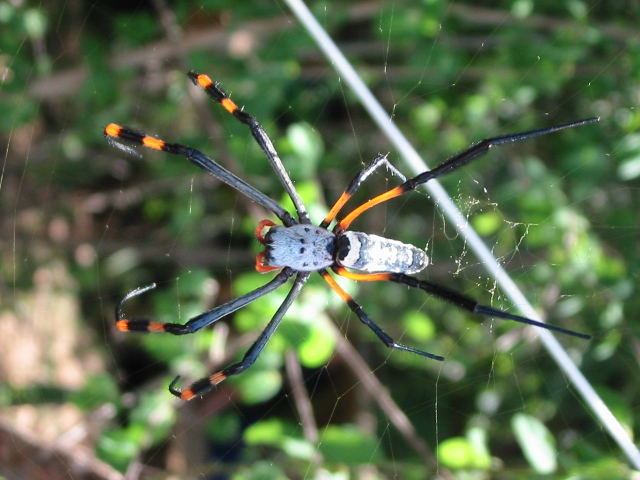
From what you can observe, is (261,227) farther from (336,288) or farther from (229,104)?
(229,104)

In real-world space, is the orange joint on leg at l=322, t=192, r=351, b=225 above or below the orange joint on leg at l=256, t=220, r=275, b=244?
above

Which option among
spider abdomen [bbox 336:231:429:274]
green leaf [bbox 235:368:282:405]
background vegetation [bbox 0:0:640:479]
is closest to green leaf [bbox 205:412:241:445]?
Result: background vegetation [bbox 0:0:640:479]

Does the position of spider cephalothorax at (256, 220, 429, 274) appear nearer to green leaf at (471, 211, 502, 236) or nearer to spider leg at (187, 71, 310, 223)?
spider leg at (187, 71, 310, 223)

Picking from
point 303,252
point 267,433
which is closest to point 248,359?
point 267,433

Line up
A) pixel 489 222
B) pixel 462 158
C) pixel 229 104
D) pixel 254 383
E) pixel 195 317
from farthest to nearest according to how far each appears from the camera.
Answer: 1. pixel 489 222
2. pixel 254 383
3. pixel 229 104
4. pixel 195 317
5. pixel 462 158

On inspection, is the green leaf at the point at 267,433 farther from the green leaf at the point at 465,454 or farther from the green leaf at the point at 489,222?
the green leaf at the point at 489,222

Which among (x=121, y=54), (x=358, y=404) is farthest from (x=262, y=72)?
(x=358, y=404)

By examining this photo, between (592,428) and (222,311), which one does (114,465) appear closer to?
(222,311)
